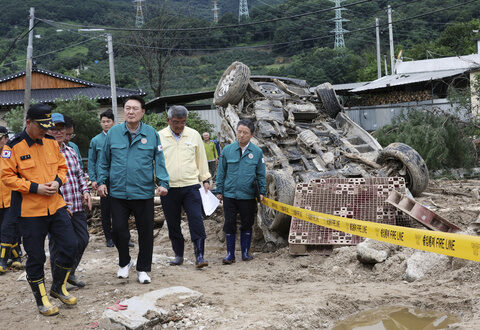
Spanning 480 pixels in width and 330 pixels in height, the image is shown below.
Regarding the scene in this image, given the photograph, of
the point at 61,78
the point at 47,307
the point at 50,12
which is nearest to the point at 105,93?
the point at 61,78

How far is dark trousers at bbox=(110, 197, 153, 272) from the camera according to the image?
547 cm

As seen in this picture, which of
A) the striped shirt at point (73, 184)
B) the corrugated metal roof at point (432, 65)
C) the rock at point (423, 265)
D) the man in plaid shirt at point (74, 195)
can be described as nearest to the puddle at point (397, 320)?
the rock at point (423, 265)

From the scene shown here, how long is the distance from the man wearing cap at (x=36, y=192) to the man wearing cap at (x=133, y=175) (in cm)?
71

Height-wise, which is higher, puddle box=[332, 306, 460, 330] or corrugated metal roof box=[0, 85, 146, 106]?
corrugated metal roof box=[0, 85, 146, 106]

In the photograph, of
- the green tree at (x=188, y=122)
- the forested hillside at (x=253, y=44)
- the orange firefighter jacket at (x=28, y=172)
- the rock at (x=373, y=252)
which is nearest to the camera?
the orange firefighter jacket at (x=28, y=172)

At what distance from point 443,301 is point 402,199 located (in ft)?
7.60

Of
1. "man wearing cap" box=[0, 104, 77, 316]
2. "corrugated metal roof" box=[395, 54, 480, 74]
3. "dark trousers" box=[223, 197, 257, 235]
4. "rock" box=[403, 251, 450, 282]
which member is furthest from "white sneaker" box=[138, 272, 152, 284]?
"corrugated metal roof" box=[395, 54, 480, 74]

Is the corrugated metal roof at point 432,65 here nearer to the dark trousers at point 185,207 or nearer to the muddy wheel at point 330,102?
the muddy wheel at point 330,102

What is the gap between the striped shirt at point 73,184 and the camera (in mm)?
5496

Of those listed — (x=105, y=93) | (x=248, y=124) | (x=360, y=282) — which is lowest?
(x=360, y=282)

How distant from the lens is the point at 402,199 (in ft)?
21.6

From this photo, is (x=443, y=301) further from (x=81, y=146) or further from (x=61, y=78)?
(x=61, y=78)

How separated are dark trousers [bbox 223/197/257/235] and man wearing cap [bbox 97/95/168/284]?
1529 millimetres

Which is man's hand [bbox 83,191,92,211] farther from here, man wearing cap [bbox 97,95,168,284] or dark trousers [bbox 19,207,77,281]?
dark trousers [bbox 19,207,77,281]
